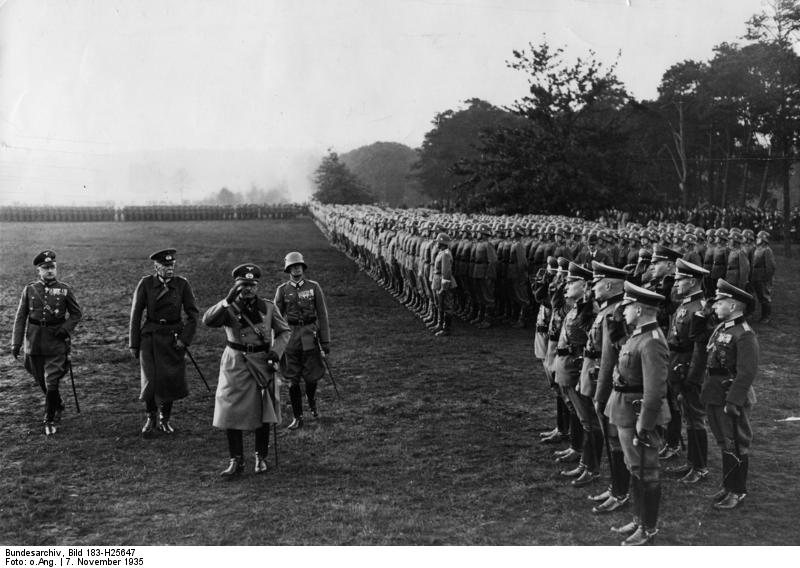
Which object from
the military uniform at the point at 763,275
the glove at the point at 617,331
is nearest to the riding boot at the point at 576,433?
the glove at the point at 617,331

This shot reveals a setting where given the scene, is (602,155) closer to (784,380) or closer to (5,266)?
(784,380)

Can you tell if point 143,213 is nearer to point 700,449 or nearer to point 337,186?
point 337,186

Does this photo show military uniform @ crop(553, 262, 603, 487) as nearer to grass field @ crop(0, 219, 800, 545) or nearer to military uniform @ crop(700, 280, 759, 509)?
grass field @ crop(0, 219, 800, 545)

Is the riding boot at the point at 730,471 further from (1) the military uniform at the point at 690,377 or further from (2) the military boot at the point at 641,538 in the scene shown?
(2) the military boot at the point at 641,538

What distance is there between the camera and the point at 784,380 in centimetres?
1041

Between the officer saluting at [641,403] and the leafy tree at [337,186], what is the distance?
2598 inches

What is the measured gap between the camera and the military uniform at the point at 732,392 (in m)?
5.93

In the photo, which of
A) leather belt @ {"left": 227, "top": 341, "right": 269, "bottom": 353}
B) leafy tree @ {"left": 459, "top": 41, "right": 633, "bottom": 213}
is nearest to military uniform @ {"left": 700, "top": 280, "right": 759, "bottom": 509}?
leather belt @ {"left": 227, "top": 341, "right": 269, "bottom": 353}

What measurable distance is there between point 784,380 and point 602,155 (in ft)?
61.4

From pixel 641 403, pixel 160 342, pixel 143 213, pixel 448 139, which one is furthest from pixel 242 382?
pixel 448 139

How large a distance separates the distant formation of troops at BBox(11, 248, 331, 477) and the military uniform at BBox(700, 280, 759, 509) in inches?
147

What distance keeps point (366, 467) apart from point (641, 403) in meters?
2.68
